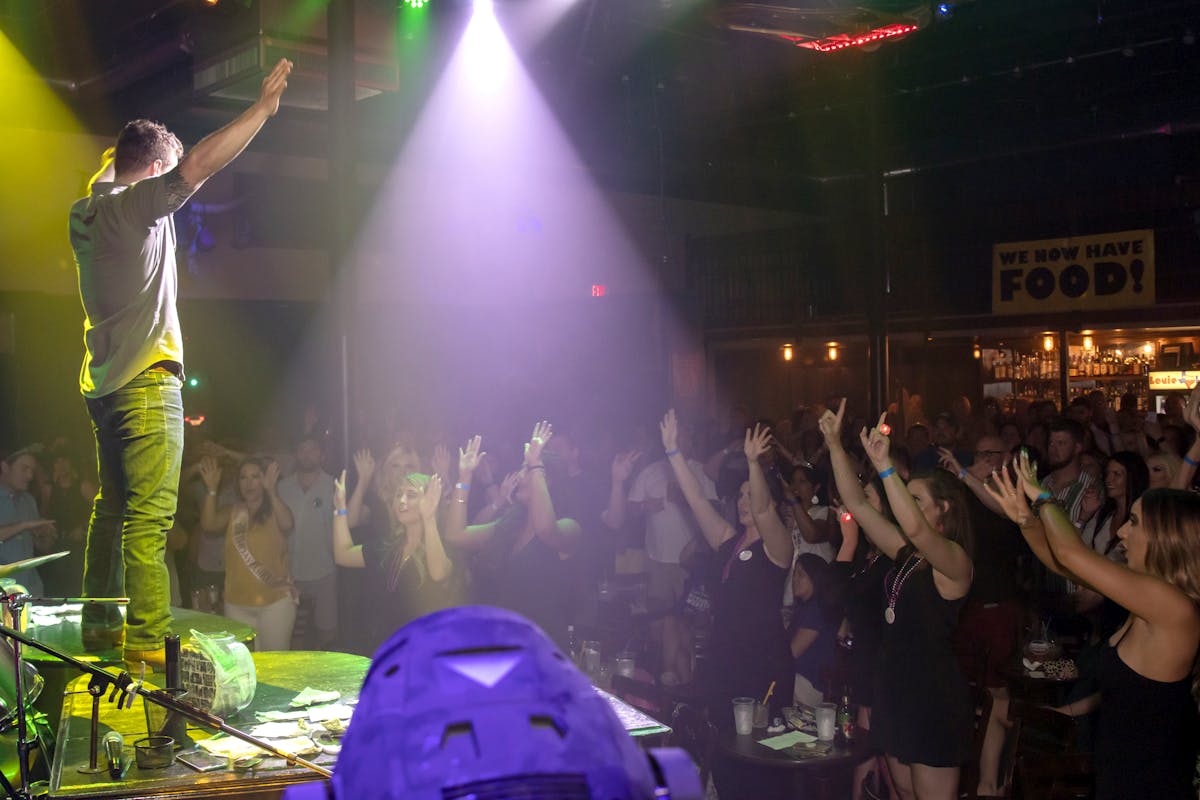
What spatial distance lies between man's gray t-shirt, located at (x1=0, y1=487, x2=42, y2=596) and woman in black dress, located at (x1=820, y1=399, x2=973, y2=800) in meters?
4.98

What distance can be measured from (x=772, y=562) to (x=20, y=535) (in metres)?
4.79

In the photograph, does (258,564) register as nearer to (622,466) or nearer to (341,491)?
(341,491)

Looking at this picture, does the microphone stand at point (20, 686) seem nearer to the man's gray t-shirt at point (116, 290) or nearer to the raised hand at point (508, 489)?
the man's gray t-shirt at point (116, 290)

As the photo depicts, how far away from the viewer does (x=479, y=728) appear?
2.68 ft

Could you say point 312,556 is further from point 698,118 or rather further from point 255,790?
point 698,118

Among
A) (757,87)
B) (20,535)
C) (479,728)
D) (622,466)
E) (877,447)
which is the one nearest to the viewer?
(479,728)

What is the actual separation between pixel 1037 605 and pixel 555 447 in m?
3.61

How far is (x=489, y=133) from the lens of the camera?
11383mm

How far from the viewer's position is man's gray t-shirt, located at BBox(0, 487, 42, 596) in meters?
6.55

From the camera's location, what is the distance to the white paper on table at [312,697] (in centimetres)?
321

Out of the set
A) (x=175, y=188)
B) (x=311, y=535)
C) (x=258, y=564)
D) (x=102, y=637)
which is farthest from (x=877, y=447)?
(x=311, y=535)

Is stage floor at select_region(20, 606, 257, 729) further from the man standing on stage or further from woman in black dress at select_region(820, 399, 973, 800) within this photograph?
woman in black dress at select_region(820, 399, 973, 800)

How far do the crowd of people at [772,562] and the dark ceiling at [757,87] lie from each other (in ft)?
8.55

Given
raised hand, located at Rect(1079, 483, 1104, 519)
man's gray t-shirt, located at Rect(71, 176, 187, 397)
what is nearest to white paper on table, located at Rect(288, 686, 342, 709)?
man's gray t-shirt, located at Rect(71, 176, 187, 397)
